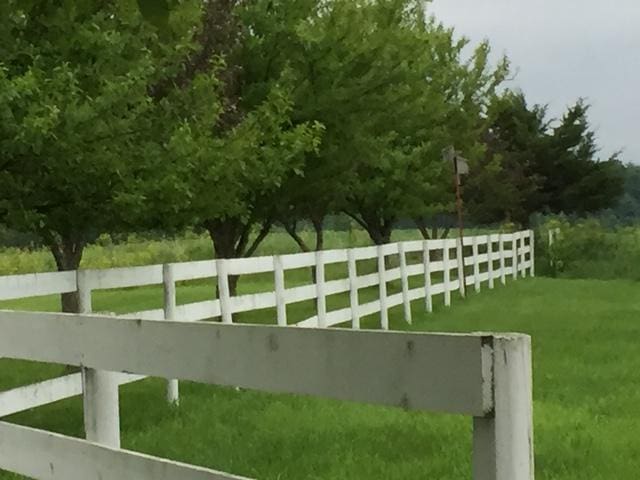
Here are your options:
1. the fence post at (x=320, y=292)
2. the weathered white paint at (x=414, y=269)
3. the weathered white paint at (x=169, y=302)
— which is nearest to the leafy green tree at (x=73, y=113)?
the weathered white paint at (x=169, y=302)

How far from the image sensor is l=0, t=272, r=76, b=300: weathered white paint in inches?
262

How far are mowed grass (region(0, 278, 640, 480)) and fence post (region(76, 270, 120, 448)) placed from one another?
6.62 ft

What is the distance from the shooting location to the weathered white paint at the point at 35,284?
6.64m

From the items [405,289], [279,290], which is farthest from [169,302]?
[405,289]

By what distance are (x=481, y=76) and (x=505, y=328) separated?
46.2 ft

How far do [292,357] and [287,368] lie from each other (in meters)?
0.04

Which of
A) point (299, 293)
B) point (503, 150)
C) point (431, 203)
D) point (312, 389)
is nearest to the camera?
point (312, 389)

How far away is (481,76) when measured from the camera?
2619 cm

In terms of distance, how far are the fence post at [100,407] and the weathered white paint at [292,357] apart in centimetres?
10

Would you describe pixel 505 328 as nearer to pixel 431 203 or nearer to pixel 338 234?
pixel 431 203

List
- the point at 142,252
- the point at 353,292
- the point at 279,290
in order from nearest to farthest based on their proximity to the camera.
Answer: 1. the point at 279,290
2. the point at 353,292
3. the point at 142,252

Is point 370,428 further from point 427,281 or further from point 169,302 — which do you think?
point 427,281

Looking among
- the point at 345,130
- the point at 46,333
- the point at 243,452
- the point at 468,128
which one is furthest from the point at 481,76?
the point at 46,333

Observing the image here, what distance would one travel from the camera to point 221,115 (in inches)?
518
